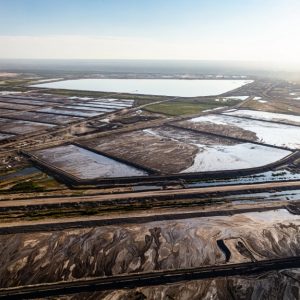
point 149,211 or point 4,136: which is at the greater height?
point 149,211

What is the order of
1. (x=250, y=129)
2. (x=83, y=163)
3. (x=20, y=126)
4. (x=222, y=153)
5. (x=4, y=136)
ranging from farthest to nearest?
(x=20, y=126) < (x=250, y=129) < (x=4, y=136) < (x=222, y=153) < (x=83, y=163)

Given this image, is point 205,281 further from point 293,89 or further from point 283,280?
point 293,89

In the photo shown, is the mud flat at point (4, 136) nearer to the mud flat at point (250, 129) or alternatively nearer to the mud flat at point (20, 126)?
the mud flat at point (20, 126)

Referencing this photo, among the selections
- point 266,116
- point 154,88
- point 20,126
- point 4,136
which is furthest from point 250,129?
point 154,88

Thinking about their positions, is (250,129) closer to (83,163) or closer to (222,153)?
(222,153)

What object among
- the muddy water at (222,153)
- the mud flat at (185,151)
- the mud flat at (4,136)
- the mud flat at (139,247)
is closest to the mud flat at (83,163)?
the mud flat at (185,151)

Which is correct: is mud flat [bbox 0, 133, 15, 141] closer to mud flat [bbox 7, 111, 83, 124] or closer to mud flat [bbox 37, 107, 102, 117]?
mud flat [bbox 7, 111, 83, 124]
